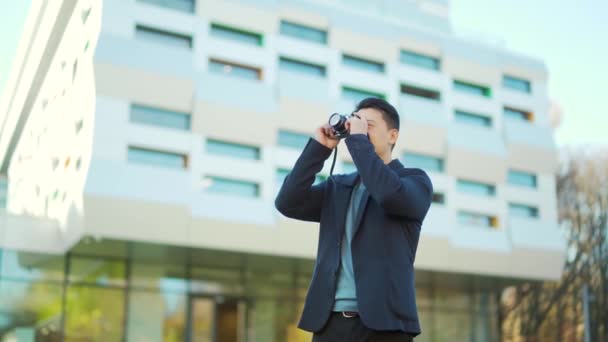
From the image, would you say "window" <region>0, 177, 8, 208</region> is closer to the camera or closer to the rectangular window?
the rectangular window

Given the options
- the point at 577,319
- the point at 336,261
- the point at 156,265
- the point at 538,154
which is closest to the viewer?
the point at 336,261

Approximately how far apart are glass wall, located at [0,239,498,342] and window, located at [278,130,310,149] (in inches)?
116

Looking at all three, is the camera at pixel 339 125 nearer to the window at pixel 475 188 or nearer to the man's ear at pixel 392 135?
the man's ear at pixel 392 135

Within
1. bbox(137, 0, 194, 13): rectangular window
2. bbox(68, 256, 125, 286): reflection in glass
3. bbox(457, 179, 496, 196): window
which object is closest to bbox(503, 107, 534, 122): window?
bbox(457, 179, 496, 196): window

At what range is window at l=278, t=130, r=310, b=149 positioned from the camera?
21172 mm

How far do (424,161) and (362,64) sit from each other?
3260 millimetres

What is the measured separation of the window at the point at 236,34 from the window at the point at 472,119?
6.60 meters

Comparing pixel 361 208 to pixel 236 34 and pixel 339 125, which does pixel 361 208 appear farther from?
pixel 236 34

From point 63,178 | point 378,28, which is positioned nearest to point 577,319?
point 378,28

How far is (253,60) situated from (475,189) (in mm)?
7715

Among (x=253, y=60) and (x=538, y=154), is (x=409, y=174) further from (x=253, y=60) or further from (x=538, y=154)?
(x=538, y=154)

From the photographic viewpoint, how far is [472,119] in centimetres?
2455

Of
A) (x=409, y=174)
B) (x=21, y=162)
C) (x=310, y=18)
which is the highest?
(x=310, y=18)

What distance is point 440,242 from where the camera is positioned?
22516 millimetres
